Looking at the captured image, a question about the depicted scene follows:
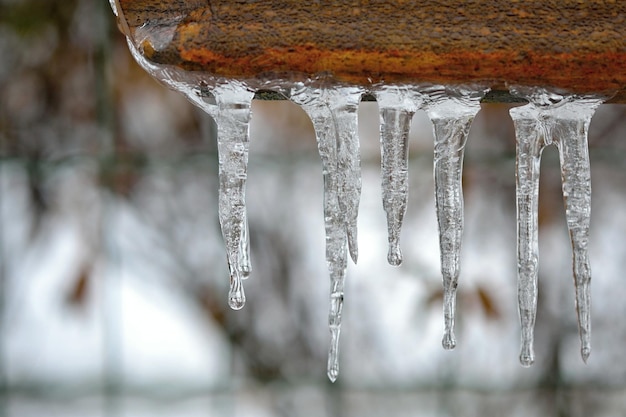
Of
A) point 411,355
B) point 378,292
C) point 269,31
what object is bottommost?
point 411,355

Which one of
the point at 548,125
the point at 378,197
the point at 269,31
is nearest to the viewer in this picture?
the point at 269,31

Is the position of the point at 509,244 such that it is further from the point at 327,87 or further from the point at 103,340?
the point at 327,87

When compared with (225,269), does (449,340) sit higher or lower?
lower

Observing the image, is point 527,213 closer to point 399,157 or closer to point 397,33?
point 399,157

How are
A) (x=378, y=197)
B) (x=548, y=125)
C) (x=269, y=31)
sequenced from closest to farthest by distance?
(x=269, y=31) < (x=548, y=125) < (x=378, y=197)

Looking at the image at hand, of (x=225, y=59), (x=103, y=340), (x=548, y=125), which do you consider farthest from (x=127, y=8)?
(x=103, y=340)

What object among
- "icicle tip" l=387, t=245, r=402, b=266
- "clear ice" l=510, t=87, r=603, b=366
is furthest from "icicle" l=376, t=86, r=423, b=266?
"clear ice" l=510, t=87, r=603, b=366

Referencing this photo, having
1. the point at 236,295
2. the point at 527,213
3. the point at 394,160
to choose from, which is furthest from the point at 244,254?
the point at 527,213

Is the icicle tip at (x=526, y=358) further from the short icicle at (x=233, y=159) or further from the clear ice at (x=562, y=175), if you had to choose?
the short icicle at (x=233, y=159)

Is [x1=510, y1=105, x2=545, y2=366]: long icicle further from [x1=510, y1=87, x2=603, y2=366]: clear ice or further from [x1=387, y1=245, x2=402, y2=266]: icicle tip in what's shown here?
[x1=387, y1=245, x2=402, y2=266]: icicle tip
